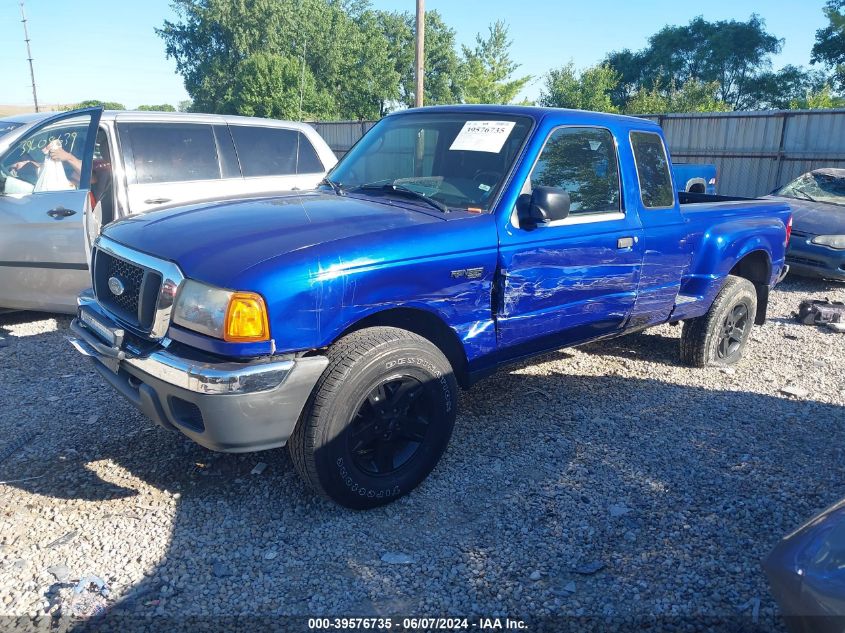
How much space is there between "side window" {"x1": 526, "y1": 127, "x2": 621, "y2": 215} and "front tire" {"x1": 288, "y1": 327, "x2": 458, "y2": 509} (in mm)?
1236

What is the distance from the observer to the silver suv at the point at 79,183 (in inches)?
212

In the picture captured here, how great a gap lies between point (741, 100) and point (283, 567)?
212 feet

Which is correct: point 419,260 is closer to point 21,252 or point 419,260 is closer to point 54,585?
point 54,585

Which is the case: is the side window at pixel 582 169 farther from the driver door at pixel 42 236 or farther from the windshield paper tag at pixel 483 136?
the driver door at pixel 42 236

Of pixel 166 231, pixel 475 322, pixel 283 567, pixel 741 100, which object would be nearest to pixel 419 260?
pixel 475 322

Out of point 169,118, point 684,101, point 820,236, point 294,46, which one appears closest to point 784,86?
point 684,101

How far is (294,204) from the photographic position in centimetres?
350

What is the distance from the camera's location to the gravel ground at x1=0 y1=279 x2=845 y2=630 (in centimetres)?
260

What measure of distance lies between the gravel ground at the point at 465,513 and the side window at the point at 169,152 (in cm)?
191

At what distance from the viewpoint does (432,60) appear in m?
54.6

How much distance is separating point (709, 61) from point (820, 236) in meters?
57.0

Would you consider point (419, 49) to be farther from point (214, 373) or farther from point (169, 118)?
point (214, 373)

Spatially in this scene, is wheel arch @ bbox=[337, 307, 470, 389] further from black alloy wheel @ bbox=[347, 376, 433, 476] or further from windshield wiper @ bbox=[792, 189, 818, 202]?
windshield wiper @ bbox=[792, 189, 818, 202]

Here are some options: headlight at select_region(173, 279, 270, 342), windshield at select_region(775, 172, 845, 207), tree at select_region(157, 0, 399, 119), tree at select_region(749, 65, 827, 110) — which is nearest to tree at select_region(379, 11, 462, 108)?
tree at select_region(157, 0, 399, 119)
